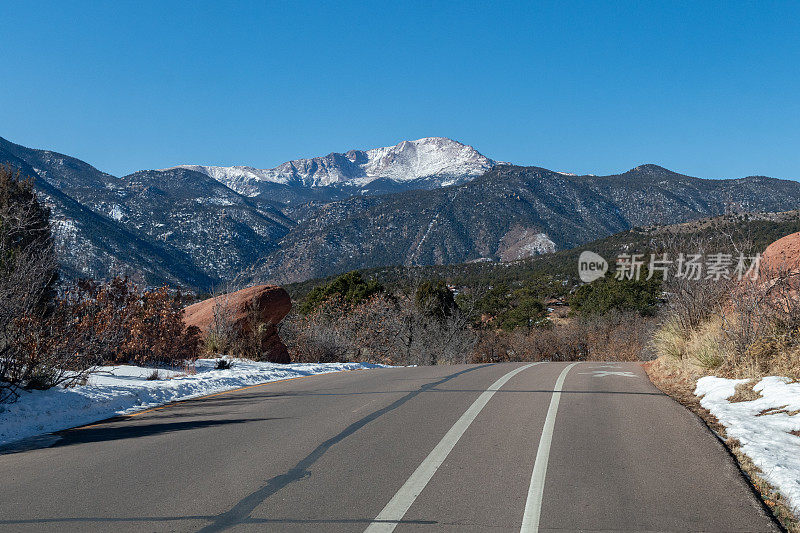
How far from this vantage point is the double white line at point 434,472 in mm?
4012

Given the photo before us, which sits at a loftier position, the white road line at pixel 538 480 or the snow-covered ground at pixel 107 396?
the white road line at pixel 538 480

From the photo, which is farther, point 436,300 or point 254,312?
point 436,300

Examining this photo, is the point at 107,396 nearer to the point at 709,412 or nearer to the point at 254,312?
the point at 709,412

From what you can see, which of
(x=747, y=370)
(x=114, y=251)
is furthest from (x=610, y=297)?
A: (x=114, y=251)

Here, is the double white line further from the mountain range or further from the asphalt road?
the mountain range

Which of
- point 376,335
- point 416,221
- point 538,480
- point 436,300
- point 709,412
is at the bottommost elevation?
point 376,335

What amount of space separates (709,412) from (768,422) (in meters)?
1.19

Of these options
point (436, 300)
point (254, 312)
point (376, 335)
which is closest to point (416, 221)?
point (436, 300)

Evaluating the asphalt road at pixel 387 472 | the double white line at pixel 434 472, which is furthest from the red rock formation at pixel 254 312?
the double white line at pixel 434 472

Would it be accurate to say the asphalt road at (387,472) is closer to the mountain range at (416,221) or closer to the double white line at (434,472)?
the double white line at (434,472)

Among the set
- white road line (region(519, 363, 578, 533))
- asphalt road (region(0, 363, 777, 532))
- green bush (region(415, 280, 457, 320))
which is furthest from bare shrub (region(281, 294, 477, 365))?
white road line (region(519, 363, 578, 533))

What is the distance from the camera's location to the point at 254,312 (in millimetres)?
20609

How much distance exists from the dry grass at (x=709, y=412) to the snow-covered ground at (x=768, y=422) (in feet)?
0.22

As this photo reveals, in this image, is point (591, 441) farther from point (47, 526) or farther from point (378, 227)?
point (378, 227)
